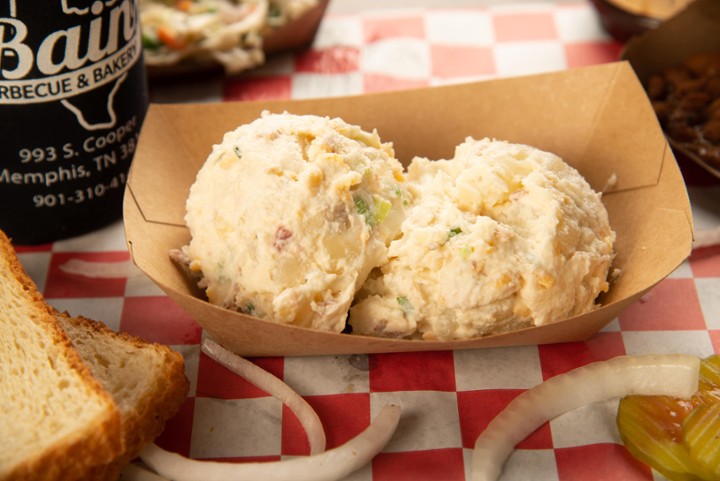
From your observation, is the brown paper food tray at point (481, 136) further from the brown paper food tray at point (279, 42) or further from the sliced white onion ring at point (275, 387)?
the brown paper food tray at point (279, 42)

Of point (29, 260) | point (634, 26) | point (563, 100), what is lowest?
point (29, 260)

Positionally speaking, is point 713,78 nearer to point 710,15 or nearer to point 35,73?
point 710,15

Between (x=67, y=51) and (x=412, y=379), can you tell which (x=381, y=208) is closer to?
(x=412, y=379)

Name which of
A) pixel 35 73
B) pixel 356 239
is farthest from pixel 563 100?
pixel 35 73

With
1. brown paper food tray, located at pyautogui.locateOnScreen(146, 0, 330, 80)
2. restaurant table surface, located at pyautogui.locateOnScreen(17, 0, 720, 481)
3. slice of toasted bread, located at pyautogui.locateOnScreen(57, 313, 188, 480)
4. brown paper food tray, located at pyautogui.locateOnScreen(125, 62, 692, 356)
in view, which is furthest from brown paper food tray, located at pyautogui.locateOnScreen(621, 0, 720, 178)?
slice of toasted bread, located at pyautogui.locateOnScreen(57, 313, 188, 480)

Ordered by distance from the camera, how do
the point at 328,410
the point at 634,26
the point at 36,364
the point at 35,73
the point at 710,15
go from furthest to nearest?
the point at 634,26 < the point at 710,15 < the point at 35,73 < the point at 328,410 < the point at 36,364

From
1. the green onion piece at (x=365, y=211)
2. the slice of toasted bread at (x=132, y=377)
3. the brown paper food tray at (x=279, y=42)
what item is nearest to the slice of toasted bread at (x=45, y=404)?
the slice of toasted bread at (x=132, y=377)

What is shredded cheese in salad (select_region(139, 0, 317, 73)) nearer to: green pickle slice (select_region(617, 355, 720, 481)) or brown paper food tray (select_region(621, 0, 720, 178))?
brown paper food tray (select_region(621, 0, 720, 178))

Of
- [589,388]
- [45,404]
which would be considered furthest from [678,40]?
[45,404]
